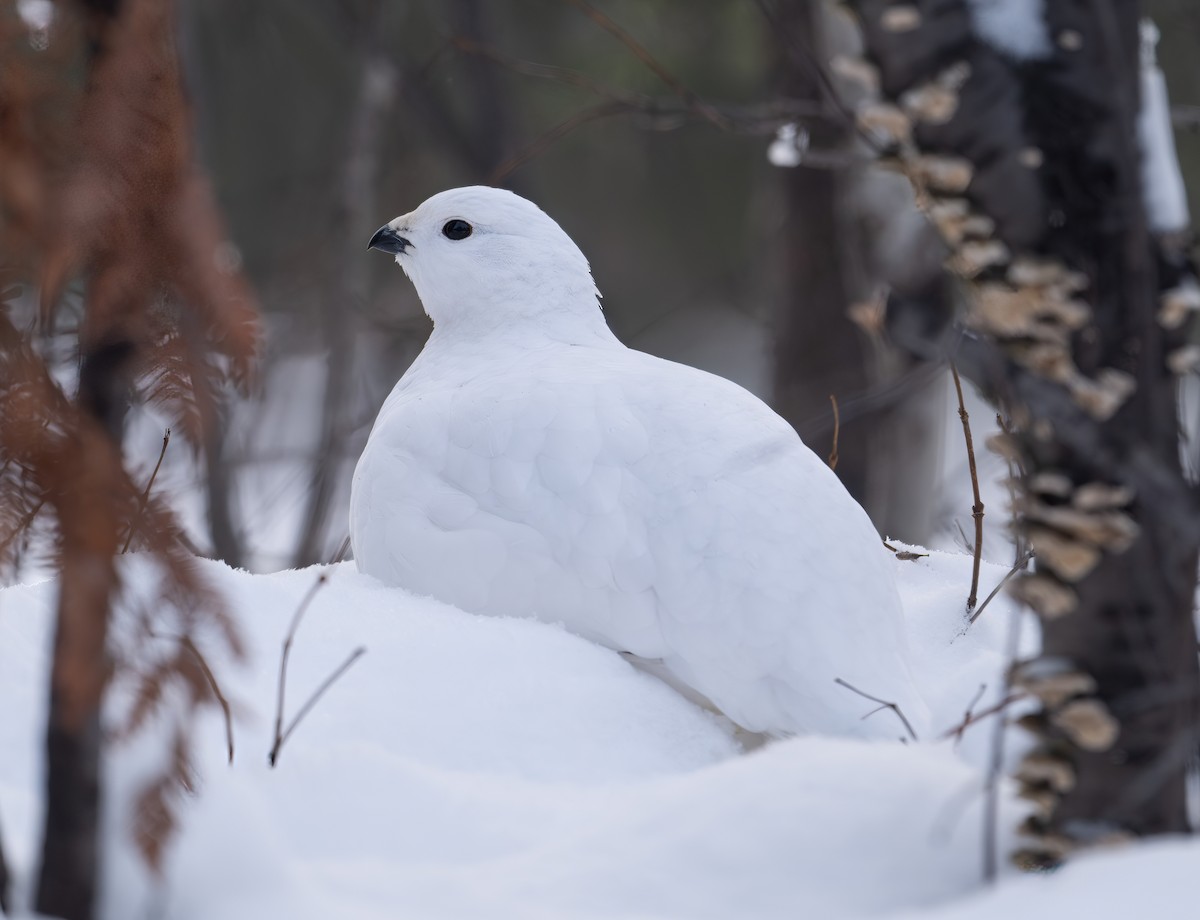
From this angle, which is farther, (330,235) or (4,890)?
(330,235)

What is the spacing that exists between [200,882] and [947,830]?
97 centimetres

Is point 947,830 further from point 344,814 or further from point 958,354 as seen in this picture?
point 344,814

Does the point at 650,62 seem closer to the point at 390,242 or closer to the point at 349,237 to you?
the point at 390,242

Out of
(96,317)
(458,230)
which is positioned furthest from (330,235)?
(96,317)

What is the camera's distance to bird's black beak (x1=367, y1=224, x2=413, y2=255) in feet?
14.1

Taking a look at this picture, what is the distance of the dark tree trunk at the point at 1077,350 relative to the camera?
1753 millimetres

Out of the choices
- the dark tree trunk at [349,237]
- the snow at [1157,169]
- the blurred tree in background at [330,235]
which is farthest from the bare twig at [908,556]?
the dark tree trunk at [349,237]

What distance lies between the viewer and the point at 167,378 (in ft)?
5.62

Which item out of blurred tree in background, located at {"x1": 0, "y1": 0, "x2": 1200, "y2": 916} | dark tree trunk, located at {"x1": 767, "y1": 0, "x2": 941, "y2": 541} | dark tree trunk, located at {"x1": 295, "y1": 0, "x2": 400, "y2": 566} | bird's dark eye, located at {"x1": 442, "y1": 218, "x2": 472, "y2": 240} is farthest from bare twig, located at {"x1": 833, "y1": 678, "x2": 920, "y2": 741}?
dark tree trunk, located at {"x1": 295, "y1": 0, "x2": 400, "y2": 566}

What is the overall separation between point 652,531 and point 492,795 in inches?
39.3

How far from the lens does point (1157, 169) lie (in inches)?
70.9

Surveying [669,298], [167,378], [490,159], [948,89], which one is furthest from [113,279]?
[669,298]

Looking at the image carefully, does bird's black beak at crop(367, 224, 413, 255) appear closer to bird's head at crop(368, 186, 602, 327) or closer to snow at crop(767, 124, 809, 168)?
bird's head at crop(368, 186, 602, 327)

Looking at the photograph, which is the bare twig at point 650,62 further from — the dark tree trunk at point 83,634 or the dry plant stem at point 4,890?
the dry plant stem at point 4,890
